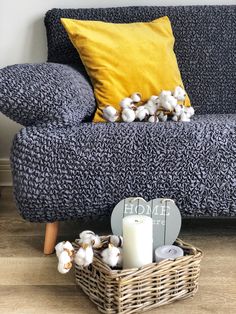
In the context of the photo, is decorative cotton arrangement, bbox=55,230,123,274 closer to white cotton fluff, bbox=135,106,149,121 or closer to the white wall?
white cotton fluff, bbox=135,106,149,121

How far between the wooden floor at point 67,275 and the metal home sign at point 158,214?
157 millimetres

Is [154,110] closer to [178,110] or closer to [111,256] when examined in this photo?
[178,110]

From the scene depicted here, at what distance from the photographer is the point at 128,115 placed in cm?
159

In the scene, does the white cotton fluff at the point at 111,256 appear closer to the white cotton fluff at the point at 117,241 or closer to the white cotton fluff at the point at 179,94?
the white cotton fluff at the point at 117,241

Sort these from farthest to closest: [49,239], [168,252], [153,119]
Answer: [153,119]
[49,239]
[168,252]

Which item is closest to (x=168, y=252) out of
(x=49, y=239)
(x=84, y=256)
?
(x=84, y=256)

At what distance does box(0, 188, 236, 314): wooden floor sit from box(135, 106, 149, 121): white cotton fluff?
40 cm

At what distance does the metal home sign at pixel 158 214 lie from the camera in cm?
131

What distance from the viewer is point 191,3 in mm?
2084

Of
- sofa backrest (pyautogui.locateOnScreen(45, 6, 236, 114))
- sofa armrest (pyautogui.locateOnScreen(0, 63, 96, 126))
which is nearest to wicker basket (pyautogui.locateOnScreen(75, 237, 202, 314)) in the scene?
sofa armrest (pyautogui.locateOnScreen(0, 63, 96, 126))

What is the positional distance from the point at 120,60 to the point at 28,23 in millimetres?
591

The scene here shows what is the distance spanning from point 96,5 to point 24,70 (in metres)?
0.72

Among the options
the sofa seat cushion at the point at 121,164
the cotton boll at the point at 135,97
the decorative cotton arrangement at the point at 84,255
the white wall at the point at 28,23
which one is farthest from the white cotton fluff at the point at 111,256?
the white wall at the point at 28,23

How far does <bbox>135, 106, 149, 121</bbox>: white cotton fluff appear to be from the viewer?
1.60 metres
